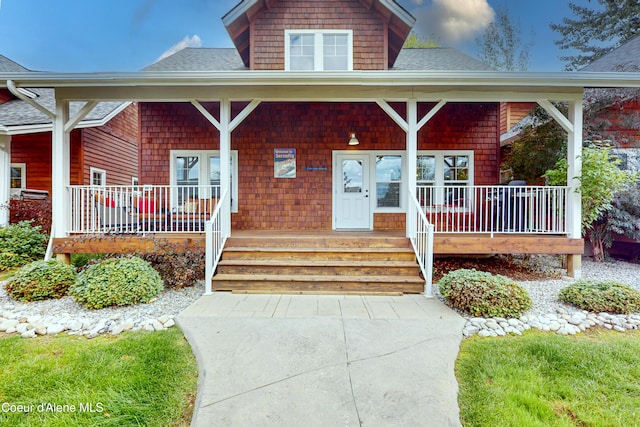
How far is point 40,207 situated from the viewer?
7.75 m

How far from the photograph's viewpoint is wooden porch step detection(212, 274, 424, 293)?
470 cm

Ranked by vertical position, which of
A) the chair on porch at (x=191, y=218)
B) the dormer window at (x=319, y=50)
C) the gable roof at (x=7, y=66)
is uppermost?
the gable roof at (x=7, y=66)

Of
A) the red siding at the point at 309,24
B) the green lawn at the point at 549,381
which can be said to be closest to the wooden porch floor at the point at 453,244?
the green lawn at the point at 549,381

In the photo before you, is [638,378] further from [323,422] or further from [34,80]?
[34,80]

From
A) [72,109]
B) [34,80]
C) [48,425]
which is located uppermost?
[72,109]

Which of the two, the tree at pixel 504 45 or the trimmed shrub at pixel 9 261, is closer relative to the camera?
the trimmed shrub at pixel 9 261

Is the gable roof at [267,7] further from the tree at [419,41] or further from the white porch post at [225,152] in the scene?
the tree at [419,41]

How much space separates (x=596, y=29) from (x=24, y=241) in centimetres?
2477

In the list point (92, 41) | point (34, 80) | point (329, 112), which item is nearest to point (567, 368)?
point (329, 112)

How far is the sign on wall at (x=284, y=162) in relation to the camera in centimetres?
752

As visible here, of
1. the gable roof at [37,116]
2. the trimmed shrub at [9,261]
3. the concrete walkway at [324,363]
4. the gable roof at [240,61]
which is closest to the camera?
the concrete walkway at [324,363]

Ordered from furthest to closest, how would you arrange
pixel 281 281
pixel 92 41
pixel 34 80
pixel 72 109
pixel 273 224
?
pixel 92 41 → pixel 72 109 → pixel 273 224 → pixel 34 80 → pixel 281 281

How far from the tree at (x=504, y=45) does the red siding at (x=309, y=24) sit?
50.5 feet

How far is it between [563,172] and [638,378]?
4156mm
